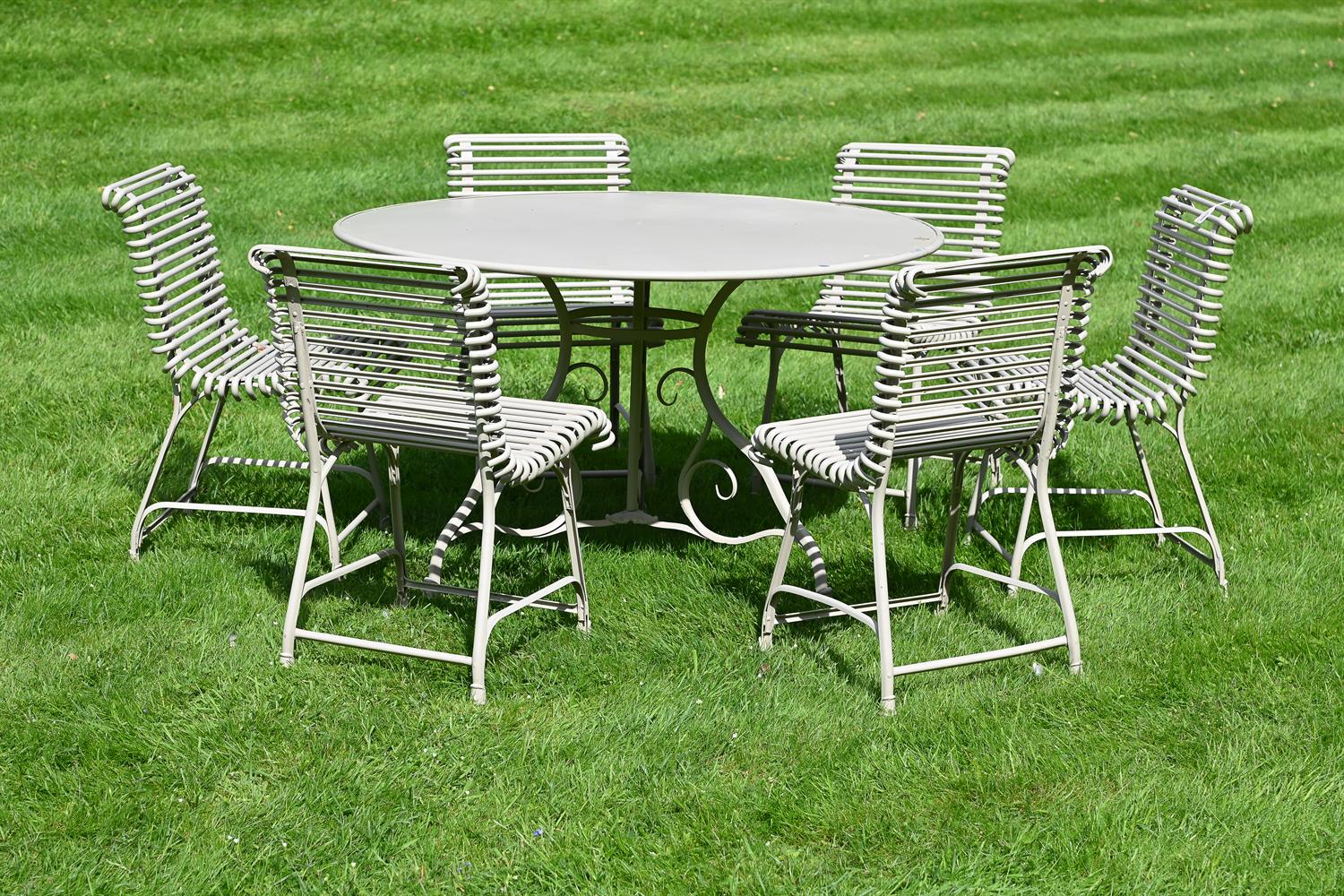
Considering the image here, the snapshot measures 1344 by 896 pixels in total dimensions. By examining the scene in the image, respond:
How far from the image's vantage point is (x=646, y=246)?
448cm

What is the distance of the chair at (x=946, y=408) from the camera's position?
3623 millimetres

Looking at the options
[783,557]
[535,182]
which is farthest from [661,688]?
[535,182]

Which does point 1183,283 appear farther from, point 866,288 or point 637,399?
point 866,288

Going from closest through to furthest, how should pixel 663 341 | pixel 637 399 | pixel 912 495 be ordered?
1. pixel 663 341
2. pixel 637 399
3. pixel 912 495

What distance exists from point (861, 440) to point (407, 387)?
132 cm

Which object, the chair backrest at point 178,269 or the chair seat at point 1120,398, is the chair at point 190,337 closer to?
the chair backrest at point 178,269

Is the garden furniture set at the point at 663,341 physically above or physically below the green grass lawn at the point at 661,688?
above

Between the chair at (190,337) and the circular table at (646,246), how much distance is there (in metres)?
0.56

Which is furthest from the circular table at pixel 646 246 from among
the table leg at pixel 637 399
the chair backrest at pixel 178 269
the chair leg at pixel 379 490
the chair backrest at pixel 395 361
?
the chair leg at pixel 379 490

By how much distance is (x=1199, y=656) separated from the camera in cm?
418

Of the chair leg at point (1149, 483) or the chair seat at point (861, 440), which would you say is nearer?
the chair seat at point (861, 440)

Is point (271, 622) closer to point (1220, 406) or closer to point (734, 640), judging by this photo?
point (734, 640)

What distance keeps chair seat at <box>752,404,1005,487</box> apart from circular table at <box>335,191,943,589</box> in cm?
38

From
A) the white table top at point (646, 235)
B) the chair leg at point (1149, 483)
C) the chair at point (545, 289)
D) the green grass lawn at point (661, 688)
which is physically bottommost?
the green grass lawn at point (661, 688)
